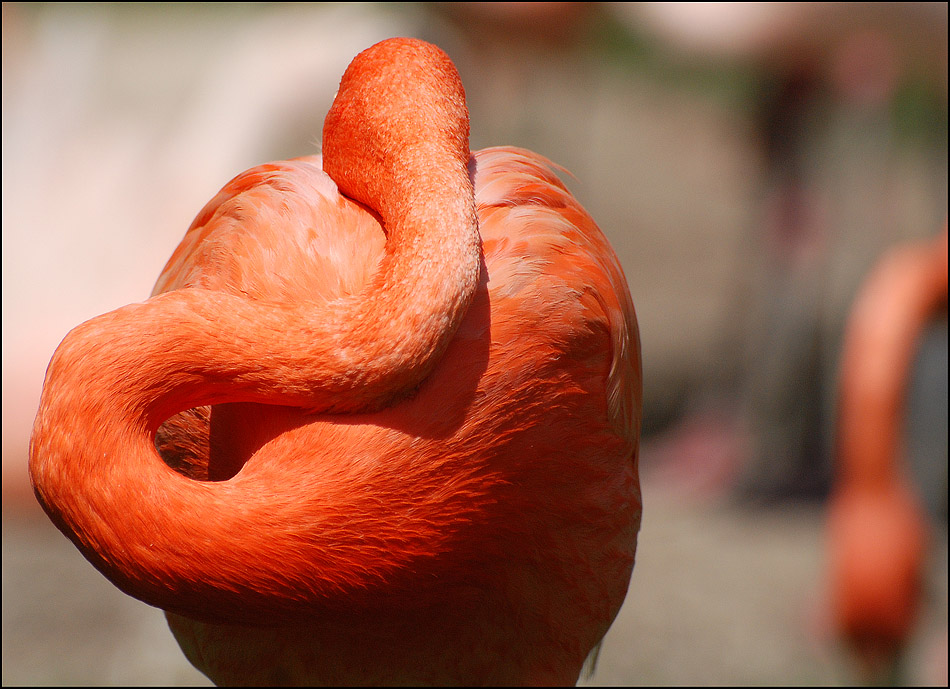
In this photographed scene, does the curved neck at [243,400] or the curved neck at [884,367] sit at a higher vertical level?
the curved neck at [243,400]

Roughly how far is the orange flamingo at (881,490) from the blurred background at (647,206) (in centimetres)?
49

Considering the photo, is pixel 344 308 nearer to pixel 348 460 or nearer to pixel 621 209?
pixel 348 460

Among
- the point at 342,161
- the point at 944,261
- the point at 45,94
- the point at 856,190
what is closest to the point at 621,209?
the point at 856,190

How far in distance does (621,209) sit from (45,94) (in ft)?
12.6

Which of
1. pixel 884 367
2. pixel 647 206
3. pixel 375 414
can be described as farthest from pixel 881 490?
pixel 647 206

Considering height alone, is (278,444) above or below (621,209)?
above

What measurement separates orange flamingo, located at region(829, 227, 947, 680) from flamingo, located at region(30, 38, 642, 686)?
4.22 ft

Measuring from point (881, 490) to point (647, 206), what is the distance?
15.4 feet

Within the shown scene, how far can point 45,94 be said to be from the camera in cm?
562

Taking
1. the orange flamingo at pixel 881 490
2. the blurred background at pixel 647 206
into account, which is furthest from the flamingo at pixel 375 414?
the blurred background at pixel 647 206

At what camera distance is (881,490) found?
250 cm

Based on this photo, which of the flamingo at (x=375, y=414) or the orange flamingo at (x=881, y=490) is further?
the orange flamingo at (x=881, y=490)

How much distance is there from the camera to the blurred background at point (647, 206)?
3639 mm

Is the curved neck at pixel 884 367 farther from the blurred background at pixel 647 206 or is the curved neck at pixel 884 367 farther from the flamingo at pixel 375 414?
the flamingo at pixel 375 414
